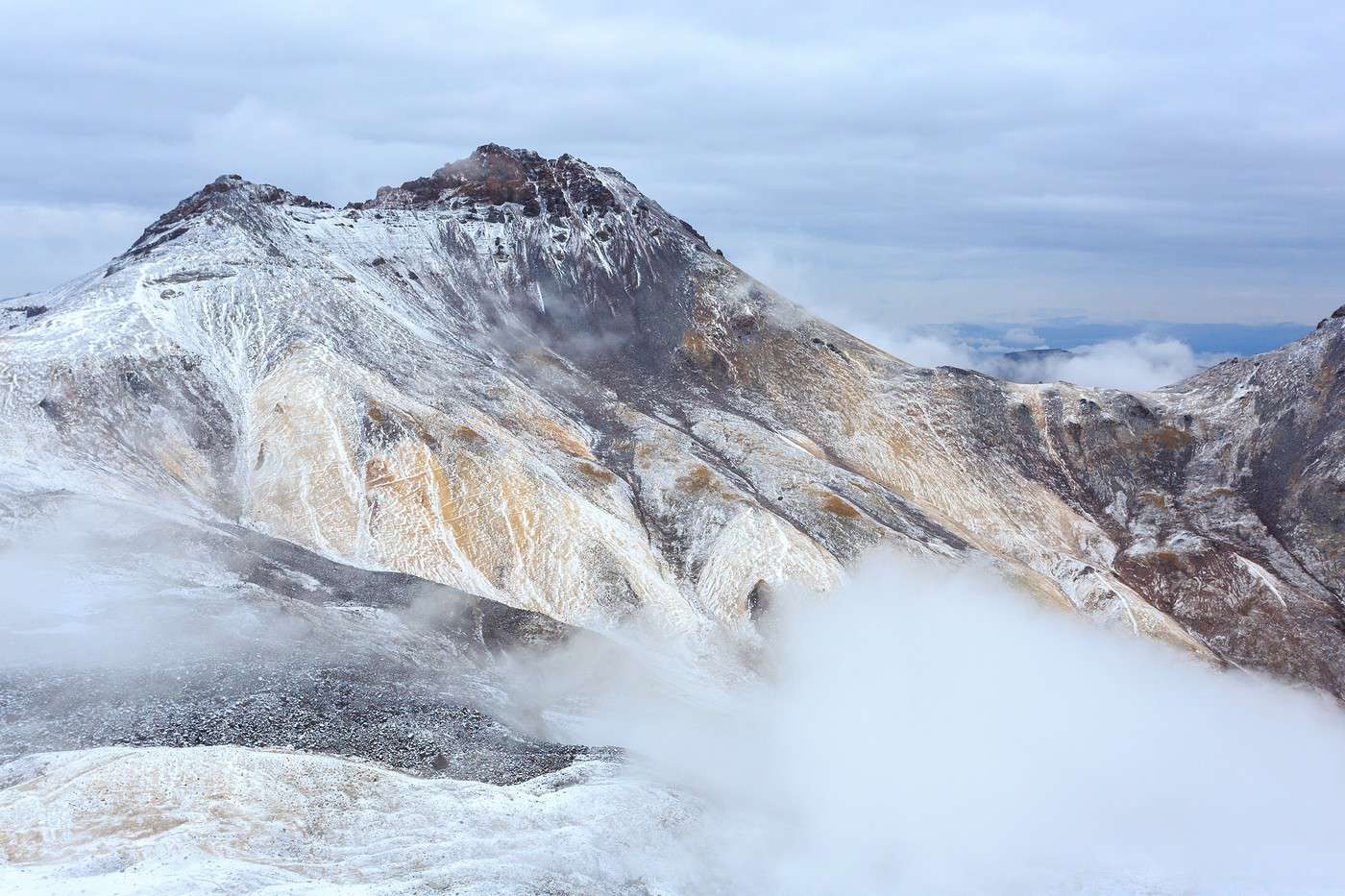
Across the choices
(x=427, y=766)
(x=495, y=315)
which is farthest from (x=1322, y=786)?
(x=495, y=315)

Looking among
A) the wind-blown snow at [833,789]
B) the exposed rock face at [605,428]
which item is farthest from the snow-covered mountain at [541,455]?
the wind-blown snow at [833,789]

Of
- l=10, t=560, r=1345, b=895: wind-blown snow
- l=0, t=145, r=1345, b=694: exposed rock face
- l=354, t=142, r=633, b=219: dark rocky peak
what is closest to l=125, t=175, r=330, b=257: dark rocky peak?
l=0, t=145, r=1345, b=694: exposed rock face

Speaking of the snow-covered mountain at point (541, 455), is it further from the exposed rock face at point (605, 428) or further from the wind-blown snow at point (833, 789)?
the wind-blown snow at point (833, 789)

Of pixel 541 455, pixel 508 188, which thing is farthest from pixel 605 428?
pixel 508 188

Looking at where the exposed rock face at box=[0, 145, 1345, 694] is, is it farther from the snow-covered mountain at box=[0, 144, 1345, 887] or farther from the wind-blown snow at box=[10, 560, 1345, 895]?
the wind-blown snow at box=[10, 560, 1345, 895]

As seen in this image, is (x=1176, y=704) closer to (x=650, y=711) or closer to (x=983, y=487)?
(x=983, y=487)

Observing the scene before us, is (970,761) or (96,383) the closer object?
(970,761)

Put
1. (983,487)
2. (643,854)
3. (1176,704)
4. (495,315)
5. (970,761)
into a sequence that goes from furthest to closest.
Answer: (495,315) → (983,487) → (1176,704) → (970,761) → (643,854)
